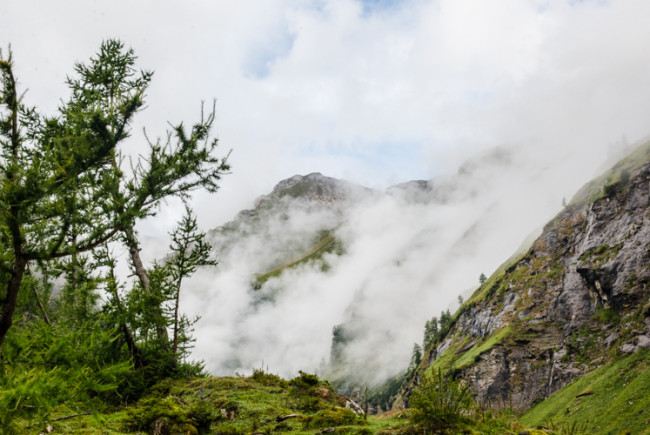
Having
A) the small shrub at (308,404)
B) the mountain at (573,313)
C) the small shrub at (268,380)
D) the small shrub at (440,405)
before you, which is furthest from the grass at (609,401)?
the small shrub at (440,405)

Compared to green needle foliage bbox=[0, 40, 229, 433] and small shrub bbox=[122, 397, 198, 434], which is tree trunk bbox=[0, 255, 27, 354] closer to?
green needle foliage bbox=[0, 40, 229, 433]

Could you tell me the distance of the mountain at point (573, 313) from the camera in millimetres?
97125

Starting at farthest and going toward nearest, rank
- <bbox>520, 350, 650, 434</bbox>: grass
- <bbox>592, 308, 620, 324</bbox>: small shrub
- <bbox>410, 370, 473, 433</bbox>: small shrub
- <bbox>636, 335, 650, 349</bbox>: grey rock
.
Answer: <bbox>592, 308, 620, 324</bbox>: small shrub
<bbox>636, 335, 650, 349</bbox>: grey rock
<bbox>520, 350, 650, 434</bbox>: grass
<bbox>410, 370, 473, 433</bbox>: small shrub

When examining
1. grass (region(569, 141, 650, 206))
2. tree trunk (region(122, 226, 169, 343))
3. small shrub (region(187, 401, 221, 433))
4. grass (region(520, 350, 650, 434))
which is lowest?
grass (region(520, 350, 650, 434))

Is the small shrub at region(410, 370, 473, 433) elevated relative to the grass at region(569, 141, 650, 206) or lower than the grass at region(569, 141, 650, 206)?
lower

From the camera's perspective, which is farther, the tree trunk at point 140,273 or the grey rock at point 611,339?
the grey rock at point 611,339

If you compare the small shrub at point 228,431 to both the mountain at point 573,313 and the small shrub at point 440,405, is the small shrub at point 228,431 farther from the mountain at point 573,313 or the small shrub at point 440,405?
the mountain at point 573,313

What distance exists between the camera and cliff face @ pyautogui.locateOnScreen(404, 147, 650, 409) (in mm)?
109312

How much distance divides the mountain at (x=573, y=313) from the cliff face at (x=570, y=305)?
1.05 feet

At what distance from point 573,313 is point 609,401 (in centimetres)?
6306

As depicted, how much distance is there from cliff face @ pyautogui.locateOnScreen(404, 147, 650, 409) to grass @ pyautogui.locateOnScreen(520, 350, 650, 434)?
11.0m

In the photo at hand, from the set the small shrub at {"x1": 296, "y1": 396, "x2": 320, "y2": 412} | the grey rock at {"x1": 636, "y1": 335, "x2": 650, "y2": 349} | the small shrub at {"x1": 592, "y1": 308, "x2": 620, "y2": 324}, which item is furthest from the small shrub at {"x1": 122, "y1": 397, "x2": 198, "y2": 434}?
the small shrub at {"x1": 592, "y1": 308, "x2": 620, "y2": 324}

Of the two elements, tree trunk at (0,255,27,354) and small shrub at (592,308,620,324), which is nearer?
tree trunk at (0,255,27,354)

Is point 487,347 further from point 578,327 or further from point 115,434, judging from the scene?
point 115,434
